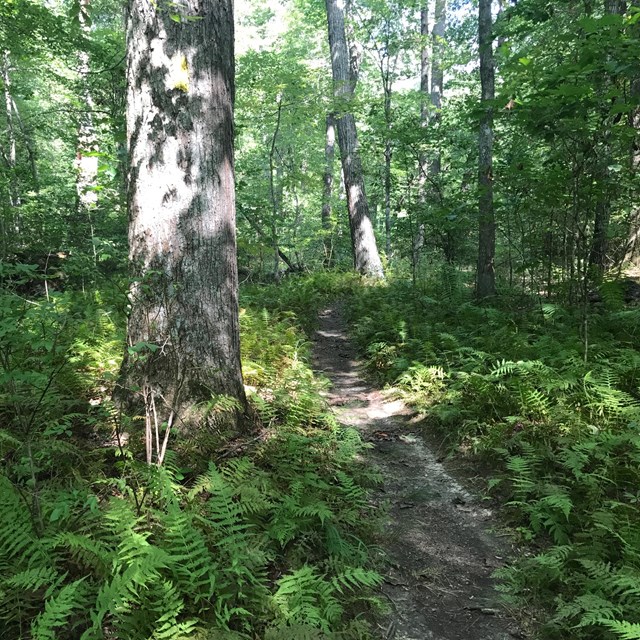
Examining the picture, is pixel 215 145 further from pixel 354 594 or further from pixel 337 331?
pixel 337 331

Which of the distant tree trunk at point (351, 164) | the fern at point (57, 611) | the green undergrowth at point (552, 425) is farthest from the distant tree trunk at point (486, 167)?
the fern at point (57, 611)

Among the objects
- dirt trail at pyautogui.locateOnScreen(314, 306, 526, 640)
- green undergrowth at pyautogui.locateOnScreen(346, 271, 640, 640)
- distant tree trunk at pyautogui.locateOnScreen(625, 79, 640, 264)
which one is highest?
distant tree trunk at pyautogui.locateOnScreen(625, 79, 640, 264)

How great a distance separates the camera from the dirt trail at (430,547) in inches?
112

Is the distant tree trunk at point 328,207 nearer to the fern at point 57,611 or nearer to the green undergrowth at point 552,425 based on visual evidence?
the green undergrowth at point 552,425

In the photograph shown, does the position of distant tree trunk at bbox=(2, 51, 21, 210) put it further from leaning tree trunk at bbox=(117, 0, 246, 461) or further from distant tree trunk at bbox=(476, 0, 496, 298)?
distant tree trunk at bbox=(476, 0, 496, 298)

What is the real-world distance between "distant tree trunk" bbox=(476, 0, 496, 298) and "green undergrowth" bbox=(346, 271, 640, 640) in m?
1.04

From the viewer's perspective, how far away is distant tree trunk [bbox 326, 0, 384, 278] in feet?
45.2

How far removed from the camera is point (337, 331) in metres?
10.3

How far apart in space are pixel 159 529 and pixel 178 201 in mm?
2592

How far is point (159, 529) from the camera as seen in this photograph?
2.85 metres

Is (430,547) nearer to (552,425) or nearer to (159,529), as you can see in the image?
(552,425)

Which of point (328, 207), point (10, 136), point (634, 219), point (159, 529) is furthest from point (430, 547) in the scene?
point (10, 136)

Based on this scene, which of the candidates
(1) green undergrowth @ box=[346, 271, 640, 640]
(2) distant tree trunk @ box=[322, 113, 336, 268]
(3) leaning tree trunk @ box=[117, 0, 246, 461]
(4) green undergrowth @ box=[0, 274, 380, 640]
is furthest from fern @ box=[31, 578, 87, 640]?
(2) distant tree trunk @ box=[322, 113, 336, 268]

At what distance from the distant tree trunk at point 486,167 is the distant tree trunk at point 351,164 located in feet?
16.6
